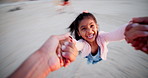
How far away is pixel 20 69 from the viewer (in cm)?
51

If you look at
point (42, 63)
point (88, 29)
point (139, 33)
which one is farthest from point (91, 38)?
point (42, 63)

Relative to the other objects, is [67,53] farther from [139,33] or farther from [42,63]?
[139,33]

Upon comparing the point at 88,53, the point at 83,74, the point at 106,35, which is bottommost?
the point at 83,74

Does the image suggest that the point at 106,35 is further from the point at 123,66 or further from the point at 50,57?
the point at 123,66

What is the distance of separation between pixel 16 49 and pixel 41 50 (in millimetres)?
2705

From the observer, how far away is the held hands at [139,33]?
72 cm

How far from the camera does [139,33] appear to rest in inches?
28.3

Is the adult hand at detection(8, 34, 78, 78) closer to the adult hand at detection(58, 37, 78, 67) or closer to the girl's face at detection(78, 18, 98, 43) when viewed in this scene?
the adult hand at detection(58, 37, 78, 67)

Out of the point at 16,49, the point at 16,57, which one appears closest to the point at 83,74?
the point at 16,57

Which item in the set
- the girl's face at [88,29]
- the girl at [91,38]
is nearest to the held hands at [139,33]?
the girl at [91,38]

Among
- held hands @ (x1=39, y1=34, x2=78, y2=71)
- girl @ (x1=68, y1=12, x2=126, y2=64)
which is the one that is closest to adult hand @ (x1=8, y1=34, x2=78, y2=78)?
held hands @ (x1=39, y1=34, x2=78, y2=71)

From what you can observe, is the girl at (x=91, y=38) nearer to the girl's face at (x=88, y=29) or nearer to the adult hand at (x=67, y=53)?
the girl's face at (x=88, y=29)

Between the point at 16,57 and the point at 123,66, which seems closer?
the point at 123,66

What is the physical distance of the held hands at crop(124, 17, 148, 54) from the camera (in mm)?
717
